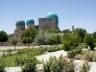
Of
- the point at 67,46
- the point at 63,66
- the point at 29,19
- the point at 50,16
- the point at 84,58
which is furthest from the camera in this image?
the point at 29,19

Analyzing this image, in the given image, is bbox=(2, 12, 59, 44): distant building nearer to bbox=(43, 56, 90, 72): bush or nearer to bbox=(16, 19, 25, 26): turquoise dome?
bbox=(16, 19, 25, 26): turquoise dome

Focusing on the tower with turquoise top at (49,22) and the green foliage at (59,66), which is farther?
the tower with turquoise top at (49,22)

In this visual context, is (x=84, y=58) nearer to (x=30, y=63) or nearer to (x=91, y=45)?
(x=30, y=63)

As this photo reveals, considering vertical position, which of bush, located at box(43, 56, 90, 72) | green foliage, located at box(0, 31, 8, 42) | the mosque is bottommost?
bush, located at box(43, 56, 90, 72)

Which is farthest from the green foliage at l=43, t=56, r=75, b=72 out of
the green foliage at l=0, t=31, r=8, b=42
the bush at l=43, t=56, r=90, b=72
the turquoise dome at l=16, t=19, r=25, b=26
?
the turquoise dome at l=16, t=19, r=25, b=26

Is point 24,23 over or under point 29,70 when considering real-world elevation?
over

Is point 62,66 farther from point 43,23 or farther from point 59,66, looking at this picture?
point 43,23

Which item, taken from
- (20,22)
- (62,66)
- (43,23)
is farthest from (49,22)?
(62,66)

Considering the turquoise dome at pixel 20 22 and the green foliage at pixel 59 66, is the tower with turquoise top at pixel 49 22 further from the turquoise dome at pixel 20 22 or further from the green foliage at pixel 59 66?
the green foliage at pixel 59 66

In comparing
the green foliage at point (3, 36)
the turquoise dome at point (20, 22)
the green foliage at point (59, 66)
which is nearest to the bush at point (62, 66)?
the green foliage at point (59, 66)

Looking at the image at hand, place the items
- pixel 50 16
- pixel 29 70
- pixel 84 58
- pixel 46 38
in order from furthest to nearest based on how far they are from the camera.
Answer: pixel 50 16, pixel 46 38, pixel 84 58, pixel 29 70

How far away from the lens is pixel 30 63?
36.4ft

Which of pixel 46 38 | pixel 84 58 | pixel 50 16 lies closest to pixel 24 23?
pixel 50 16

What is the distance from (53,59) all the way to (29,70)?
1.13 m
